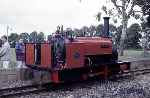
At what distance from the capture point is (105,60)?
54.5ft

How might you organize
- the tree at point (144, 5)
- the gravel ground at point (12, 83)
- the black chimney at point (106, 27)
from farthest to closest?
1. the tree at point (144, 5)
2. the black chimney at point (106, 27)
3. the gravel ground at point (12, 83)

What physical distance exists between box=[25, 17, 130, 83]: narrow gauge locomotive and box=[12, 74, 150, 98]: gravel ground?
36 cm

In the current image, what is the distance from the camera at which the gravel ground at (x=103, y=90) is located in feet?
42.7

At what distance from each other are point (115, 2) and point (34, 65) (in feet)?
55.0

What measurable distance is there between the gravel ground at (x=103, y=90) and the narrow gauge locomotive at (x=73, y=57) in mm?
356

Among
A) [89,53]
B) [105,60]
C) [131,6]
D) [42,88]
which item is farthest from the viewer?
[131,6]

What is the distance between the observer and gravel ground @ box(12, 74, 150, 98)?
42.7 ft

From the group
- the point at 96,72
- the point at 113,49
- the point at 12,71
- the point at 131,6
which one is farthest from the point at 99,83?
the point at 131,6

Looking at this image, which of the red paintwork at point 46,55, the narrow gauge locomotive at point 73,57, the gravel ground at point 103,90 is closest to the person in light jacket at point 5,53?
the narrow gauge locomotive at point 73,57

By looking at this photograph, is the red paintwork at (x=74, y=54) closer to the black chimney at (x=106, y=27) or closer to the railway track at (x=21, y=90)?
the railway track at (x=21, y=90)

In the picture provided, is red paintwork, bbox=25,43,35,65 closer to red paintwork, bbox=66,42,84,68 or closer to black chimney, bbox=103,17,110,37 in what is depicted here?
red paintwork, bbox=66,42,84,68

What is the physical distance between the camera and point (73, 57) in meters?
14.7

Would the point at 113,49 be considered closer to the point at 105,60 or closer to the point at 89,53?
the point at 105,60

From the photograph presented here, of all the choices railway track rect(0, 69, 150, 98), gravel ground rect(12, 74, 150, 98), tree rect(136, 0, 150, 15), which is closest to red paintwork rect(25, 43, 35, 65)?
railway track rect(0, 69, 150, 98)
